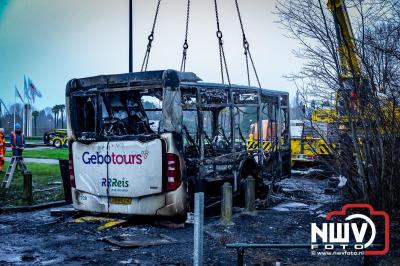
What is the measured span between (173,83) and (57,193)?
20.3 feet

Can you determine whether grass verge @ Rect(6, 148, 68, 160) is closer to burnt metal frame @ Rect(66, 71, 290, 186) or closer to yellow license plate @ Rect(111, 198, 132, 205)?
burnt metal frame @ Rect(66, 71, 290, 186)

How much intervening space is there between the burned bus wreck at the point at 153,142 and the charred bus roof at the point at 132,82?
2cm

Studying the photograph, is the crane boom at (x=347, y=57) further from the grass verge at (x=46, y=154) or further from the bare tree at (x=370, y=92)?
the grass verge at (x=46, y=154)

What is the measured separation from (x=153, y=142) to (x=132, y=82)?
3.67 ft

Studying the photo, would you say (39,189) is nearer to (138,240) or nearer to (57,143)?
(138,240)

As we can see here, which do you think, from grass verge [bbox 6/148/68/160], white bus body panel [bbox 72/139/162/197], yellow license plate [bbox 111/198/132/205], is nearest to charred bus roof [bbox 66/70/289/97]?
white bus body panel [bbox 72/139/162/197]

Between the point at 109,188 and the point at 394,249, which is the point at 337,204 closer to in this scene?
the point at 394,249

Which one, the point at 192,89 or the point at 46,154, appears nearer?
the point at 192,89

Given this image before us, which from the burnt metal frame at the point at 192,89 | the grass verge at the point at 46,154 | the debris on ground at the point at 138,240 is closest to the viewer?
the debris on ground at the point at 138,240

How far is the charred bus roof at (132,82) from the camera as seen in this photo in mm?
7152

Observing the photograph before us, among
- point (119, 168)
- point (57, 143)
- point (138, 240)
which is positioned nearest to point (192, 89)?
point (119, 168)

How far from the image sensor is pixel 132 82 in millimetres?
7375

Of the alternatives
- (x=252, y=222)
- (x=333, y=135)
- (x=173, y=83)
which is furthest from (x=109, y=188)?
(x=333, y=135)

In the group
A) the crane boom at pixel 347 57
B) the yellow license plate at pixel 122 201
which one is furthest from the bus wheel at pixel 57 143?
the crane boom at pixel 347 57
